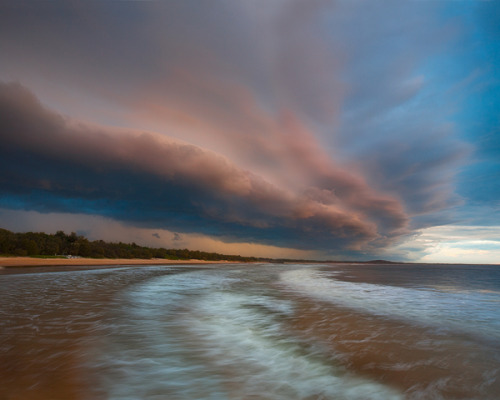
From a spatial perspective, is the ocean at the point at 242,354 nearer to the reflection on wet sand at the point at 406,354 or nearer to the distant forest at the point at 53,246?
the reflection on wet sand at the point at 406,354

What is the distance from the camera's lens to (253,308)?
1166 centimetres

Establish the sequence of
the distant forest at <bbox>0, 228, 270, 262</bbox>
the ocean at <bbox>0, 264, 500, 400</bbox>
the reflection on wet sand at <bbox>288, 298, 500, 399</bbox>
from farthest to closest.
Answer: the distant forest at <bbox>0, 228, 270, 262</bbox> < the reflection on wet sand at <bbox>288, 298, 500, 399</bbox> < the ocean at <bbox>0, 264, 500, 400</bbox>

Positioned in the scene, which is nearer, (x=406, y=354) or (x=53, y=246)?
(x=406, y=354)

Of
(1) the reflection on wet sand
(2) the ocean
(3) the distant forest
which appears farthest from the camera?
(3) the distant forest

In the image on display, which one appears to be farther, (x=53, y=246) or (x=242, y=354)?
(x=53, y=246)

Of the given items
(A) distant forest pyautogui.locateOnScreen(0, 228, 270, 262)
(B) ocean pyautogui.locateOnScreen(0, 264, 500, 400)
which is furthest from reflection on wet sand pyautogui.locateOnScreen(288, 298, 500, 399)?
(A) distant forest pyautogui.locateOnScreen(0, 228, 270, 262)

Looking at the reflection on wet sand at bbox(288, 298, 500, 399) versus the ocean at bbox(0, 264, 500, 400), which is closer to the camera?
the ocean at bbox(0, 264, 500, 400)

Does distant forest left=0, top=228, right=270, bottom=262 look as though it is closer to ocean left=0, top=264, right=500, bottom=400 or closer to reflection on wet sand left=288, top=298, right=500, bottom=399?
ocean left=0, top=264, right=500, bottom=400

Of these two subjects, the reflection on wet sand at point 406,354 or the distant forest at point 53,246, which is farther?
the distant forest at point 53,246

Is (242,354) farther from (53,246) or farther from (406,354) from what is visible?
(53,246)

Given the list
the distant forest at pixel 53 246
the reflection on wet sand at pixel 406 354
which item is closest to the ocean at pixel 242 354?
the reflection on wet sand at pixel 406 354

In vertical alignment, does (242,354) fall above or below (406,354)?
below

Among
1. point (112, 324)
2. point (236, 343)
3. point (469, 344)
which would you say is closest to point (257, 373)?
point (236, 343)

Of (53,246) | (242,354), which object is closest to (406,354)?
(242,354)
